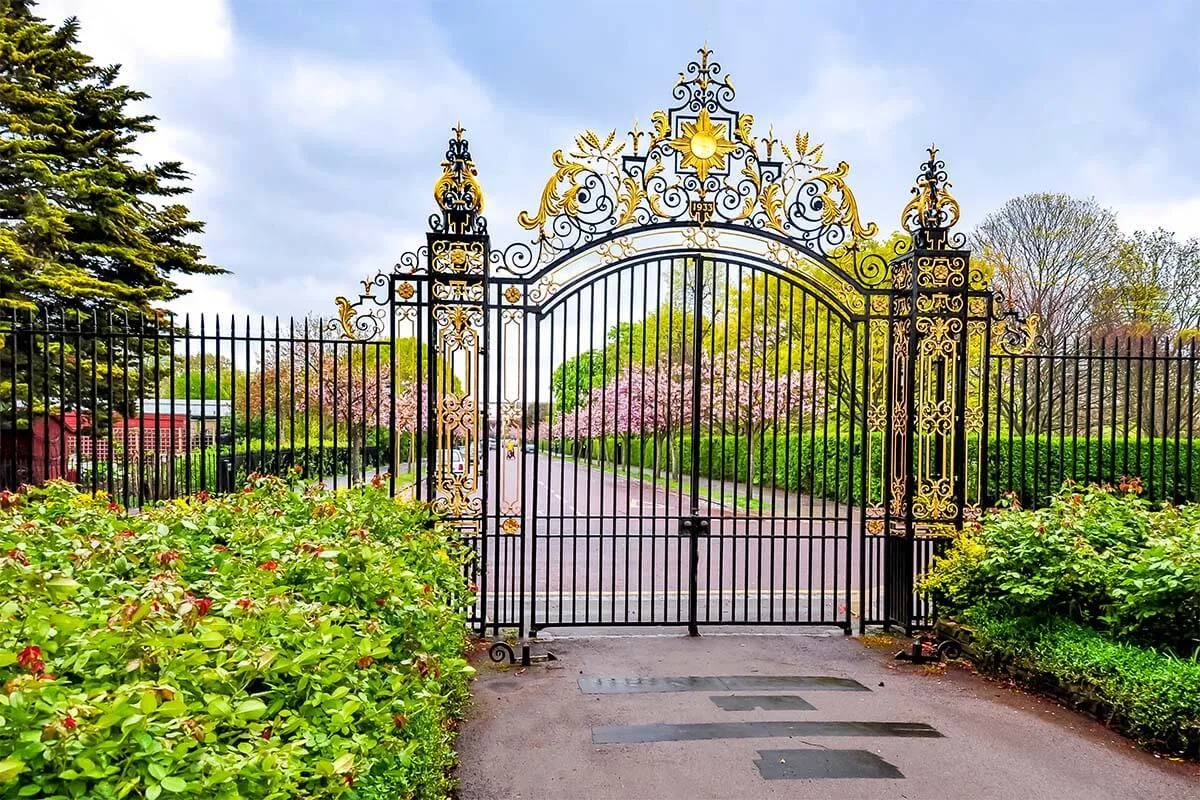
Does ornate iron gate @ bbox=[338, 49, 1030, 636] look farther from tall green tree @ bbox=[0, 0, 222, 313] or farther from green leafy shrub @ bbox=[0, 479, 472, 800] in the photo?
tall green tree @ bbox=[0, 0, 222, 313]

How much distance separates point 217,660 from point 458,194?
4.76 meters

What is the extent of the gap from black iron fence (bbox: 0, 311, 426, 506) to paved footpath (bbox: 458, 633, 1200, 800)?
7.06 feet

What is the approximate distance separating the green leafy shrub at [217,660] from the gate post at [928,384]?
4238 millimetres

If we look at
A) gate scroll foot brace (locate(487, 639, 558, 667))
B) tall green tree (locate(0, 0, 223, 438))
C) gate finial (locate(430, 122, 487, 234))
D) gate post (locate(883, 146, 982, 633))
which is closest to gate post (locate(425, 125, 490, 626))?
gate finial (locate(430, 122, 487, 234))

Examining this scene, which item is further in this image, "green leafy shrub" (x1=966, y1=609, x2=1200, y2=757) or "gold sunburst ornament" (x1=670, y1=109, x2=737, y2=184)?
"gold sunburst ornament" (x1=670, y1=109, x2=737, y2=184)

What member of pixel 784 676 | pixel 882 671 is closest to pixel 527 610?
pixel 784 676

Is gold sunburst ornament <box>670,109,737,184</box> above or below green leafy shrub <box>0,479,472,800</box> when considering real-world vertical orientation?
above

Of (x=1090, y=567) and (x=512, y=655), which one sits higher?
(x=1090, y=567)

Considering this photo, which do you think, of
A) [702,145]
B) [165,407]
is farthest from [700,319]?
[165,407]

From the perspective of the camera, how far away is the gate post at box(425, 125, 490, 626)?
599cm

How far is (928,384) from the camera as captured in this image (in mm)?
6391

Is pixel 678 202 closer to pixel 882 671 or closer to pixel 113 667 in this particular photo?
pixel 882 671

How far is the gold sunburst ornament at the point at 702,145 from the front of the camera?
20.3 feet

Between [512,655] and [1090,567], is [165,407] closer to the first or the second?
[512,655]
